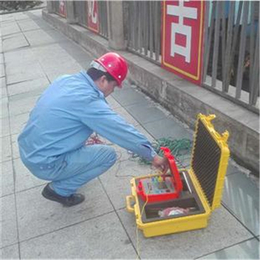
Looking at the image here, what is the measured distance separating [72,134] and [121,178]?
0.86 m

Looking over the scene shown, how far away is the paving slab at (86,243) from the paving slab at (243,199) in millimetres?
882

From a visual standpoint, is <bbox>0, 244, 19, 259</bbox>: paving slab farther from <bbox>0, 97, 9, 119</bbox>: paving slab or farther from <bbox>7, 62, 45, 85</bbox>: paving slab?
<bbox>7, 62, 45, 85</bbox>: paving slab

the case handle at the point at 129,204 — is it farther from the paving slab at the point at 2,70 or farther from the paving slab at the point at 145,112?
the paving slab at the point at 2,70

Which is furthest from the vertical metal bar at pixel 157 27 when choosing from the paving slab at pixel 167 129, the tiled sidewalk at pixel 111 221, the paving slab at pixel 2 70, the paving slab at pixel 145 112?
the paving slab at pixel 2 70

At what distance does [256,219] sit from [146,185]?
0.87 m

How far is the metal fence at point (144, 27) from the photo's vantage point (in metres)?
5.27

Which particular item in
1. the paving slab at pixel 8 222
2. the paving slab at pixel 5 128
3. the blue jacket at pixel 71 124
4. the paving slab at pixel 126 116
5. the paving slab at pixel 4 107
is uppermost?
the blue jacket at pixel 71 124

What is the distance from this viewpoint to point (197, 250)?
254cm

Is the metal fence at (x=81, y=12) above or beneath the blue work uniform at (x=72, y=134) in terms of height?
above

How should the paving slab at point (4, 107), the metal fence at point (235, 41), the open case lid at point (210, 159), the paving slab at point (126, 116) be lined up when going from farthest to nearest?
the paving slab at point (4, 107)
the paving slab at point (126, 116)
the metal fence at point (235, 41)
the open case lid at point (210, 159)

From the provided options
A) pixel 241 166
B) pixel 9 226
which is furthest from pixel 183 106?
pixel 9 226

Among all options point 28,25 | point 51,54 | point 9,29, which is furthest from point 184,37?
point 9,29

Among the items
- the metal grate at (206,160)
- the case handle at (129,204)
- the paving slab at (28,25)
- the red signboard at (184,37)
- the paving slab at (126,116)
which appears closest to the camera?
the metal grate at (206,160)

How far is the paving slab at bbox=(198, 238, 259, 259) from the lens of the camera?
8.04 feet
